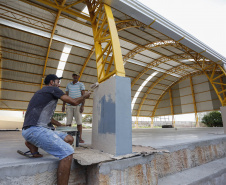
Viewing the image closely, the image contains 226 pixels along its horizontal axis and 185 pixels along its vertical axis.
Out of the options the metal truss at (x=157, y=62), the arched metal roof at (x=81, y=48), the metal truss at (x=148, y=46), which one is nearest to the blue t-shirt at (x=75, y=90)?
the arched metal roof at (x=81, y=48)

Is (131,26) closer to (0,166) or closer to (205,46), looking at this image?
(205,46)

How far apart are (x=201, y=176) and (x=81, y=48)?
15.4 m

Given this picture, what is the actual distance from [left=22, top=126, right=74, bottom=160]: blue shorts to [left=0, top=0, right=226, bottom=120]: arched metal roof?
13.8 feet

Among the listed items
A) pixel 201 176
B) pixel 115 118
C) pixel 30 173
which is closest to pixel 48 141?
pixel 30 173

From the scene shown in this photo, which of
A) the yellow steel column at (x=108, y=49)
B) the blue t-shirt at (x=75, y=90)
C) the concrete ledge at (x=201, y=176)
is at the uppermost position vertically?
the yellow steel column at (x=108, y=49)

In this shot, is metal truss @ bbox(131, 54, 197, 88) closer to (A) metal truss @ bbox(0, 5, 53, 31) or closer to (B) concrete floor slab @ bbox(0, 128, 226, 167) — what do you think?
(A) metal truss @ bbox(0, 5, 53, 31)

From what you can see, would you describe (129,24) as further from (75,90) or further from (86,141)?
(86,141)

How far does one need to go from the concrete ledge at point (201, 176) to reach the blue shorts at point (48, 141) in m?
2.13

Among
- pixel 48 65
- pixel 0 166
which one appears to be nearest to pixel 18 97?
pixel 48 65

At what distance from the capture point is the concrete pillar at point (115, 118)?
2.60 meters

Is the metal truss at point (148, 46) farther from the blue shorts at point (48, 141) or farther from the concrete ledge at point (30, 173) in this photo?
the concrete ledge at point (30, 173)

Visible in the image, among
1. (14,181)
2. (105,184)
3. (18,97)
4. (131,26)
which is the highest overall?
(131,26)

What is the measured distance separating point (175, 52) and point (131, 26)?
27.5 ft

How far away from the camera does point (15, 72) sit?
Result: 1645 centimetres
